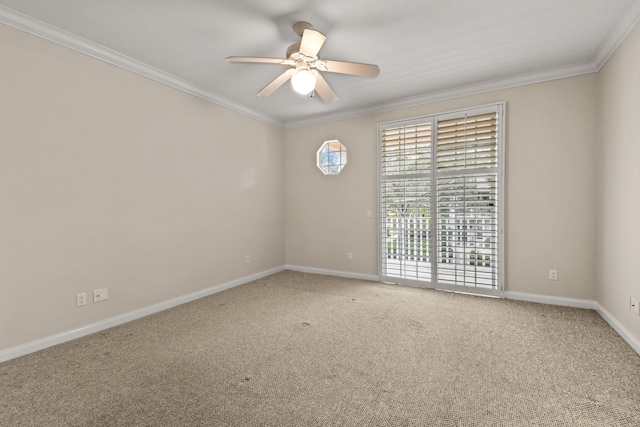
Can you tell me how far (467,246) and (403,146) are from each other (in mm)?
1576

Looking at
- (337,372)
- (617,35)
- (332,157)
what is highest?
(617,35)

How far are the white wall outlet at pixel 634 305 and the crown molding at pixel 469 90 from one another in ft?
7.58

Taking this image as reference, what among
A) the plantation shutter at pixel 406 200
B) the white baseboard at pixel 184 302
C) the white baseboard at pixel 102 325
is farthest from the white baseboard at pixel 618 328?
the white baseboard at pixel 102 325

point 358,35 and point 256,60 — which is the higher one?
point 358,35

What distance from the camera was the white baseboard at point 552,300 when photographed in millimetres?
3156

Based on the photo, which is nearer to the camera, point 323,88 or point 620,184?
point 620,184

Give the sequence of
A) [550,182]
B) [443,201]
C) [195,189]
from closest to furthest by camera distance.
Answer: [550,182] < [195,189] < [443,201]

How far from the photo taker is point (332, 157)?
4.79 meters

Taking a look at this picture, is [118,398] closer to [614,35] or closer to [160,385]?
[160,385]

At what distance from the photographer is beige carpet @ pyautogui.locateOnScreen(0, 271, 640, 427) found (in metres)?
1.59

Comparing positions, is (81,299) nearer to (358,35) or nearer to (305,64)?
(305,64)

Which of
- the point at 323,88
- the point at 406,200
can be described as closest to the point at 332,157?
the point at 406,200

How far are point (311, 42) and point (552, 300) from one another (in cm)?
367

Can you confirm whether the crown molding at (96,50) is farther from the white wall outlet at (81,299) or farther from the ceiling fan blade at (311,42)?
the white wall outlet at (81,299)
